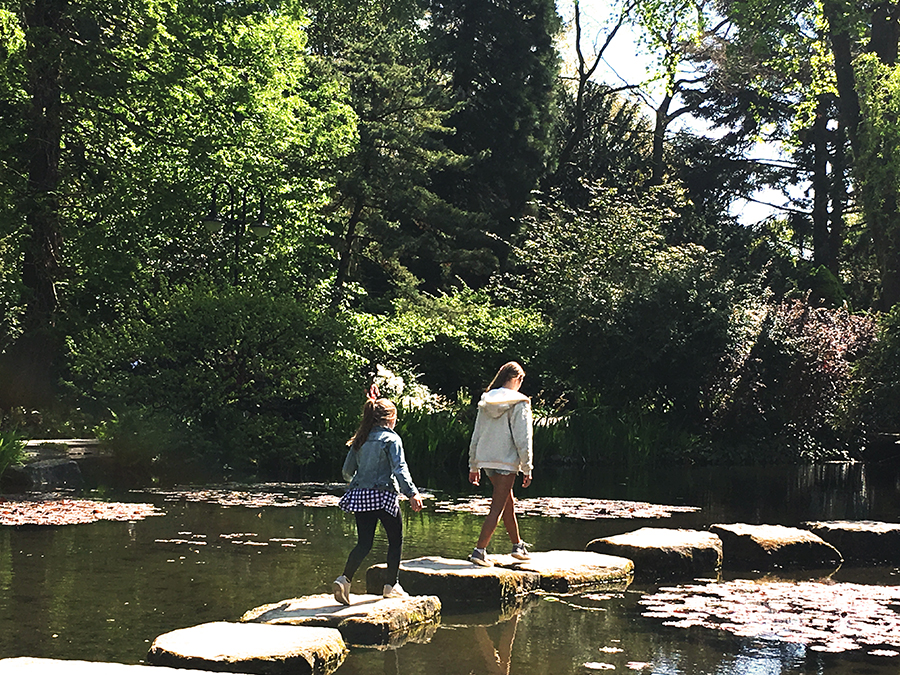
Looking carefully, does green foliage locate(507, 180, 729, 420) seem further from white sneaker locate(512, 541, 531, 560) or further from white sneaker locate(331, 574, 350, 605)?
white sneaker locate(331, 574, 350, 605)

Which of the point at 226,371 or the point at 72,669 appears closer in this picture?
the point at 72,669

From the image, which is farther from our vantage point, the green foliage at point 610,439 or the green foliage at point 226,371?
the green foliage at point 610,439

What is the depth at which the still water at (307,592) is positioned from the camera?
6.51 m

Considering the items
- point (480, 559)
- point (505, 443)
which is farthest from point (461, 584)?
point (505, 443)

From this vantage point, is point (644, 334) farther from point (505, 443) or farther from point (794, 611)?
point (794, 611)

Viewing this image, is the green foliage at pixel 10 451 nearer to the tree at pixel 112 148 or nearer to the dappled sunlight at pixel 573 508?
the dappled sunlight at pixel 573 508

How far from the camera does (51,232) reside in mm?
22078

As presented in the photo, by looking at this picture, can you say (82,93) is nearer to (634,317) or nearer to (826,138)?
(634,317)

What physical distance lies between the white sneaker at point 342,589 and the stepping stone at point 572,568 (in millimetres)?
1867

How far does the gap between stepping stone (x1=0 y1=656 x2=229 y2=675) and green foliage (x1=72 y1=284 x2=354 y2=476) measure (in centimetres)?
1147

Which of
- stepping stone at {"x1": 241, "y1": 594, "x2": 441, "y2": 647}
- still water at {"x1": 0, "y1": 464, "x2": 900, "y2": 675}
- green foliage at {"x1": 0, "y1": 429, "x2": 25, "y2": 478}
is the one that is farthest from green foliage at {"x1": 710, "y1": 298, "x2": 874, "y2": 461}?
stepping stone at {"x1": 241, "y1": 594, "x2": 441, "y2": 647}

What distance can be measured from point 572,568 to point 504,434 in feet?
3.94

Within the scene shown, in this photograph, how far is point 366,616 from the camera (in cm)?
698

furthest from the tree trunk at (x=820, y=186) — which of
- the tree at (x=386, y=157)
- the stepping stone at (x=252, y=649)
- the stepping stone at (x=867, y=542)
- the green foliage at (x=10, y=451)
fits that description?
the stepping stone at (x=252, y=649)
